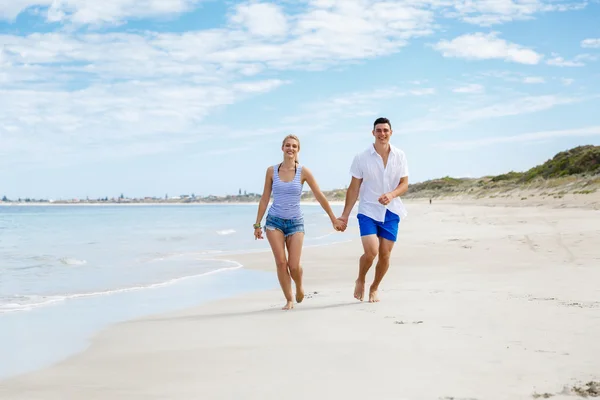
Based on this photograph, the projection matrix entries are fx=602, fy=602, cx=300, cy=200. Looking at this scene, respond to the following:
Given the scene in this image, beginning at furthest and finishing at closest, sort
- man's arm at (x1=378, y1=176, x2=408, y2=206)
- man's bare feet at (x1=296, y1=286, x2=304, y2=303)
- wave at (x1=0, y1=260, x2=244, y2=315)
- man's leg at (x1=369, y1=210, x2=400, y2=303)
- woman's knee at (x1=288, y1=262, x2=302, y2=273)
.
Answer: wave at (x1=0, y1=260, x2=244, y2=315) < man's bare feet at (x1=296, y1=286, x2=304, y2=303) < woman's knee at (x1=288, y1=262, x2=302, y2=273) < man's leg at (x1=369, y1=210, x2=400, y2=303) < man's arm at (x1=378, y1=176, x2=408, y2=206)

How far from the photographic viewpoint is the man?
661 cm

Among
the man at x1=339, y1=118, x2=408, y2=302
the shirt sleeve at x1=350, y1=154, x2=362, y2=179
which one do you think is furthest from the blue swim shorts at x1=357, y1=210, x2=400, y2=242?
the shirt sleeve at x1=350, y1=154, x2=362, y2=179

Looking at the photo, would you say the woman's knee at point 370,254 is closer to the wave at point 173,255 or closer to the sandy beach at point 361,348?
the sandy beach at point 361,348

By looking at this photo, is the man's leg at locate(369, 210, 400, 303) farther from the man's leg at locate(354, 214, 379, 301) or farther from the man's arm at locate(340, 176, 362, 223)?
the man's arm at locate(340, 176, 362, 223)

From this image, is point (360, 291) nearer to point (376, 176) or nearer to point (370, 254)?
point (370, 254)

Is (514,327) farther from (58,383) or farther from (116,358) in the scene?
(58,383)

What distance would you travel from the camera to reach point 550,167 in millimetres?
60812

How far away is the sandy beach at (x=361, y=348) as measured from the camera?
3672 mm

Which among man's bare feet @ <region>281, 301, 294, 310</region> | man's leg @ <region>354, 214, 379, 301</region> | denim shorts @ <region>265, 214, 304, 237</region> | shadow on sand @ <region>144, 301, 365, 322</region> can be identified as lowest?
shadow on sand @ <region>144, 301, 365, 322</region>

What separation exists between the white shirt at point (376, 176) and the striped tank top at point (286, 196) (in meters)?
0.65

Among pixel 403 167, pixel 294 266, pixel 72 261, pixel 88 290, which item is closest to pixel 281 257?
pixel 294 266

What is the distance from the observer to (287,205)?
662 cm

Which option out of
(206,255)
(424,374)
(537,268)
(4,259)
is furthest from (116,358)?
(4,259)

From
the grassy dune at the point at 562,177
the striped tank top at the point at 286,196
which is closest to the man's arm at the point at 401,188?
the striped tank top at the point at 286,196
